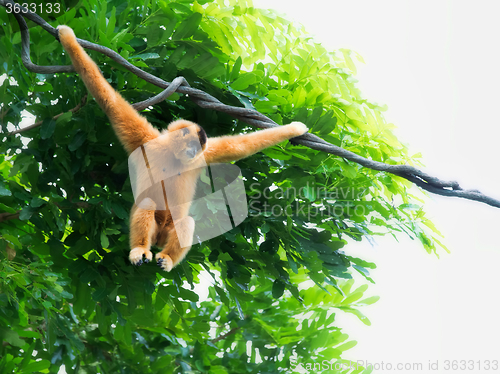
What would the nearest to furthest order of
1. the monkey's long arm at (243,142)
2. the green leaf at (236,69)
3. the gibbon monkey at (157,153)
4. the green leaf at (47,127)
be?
1. the gibbon monkey at (157,153)
2. the monkey's long arm at (243,142)
3. the green leaf at (47,127)
4. the green leaf at (236,69)

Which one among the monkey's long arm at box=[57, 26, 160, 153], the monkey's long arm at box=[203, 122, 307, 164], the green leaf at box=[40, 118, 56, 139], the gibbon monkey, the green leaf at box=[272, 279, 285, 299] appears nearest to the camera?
the gibbon monkey

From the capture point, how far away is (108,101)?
182 cm

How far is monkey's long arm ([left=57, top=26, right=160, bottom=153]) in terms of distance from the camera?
1.78 m

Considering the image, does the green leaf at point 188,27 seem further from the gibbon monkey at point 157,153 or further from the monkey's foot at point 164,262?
the monkey's foot at point 164,262

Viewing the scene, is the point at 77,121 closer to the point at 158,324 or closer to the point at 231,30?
the point at 231,30

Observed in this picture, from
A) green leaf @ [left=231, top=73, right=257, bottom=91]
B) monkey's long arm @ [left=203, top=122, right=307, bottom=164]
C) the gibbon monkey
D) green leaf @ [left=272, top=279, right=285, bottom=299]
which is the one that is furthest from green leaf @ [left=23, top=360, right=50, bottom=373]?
green leaf @ [left=231, top=73, right=257, bottom=91]

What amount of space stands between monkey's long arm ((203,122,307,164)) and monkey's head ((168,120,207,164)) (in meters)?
0.18

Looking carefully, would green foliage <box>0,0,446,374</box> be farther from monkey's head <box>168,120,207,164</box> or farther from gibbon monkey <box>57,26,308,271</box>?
monkey's head <box>168,120,207,164</box>

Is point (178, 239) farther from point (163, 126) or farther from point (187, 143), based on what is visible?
point (163, 126)

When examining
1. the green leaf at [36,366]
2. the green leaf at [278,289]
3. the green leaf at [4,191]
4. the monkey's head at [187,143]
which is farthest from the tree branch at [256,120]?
the green leaf at [36,366]

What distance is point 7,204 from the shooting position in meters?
3.05

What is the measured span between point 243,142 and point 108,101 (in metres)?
0.61

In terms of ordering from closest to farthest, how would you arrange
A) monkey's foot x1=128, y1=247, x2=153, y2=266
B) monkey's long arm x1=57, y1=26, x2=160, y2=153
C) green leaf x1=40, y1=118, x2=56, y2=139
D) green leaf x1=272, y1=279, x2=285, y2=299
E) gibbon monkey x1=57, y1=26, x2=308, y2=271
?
monkey's foot x1=128, y1=247, x2=153, y2=266 → gibbon monkey x1=57, y1=26, x2=308, y2=271 → monkey's long arm x1=57, y1=26, x2=160, y2=153 → green leaf x1=40, y1=118, x2=56, y2=139 → green leaf x1=272, y1=279, x2=285, y2=299

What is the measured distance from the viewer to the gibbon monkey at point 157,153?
1.66 metres
